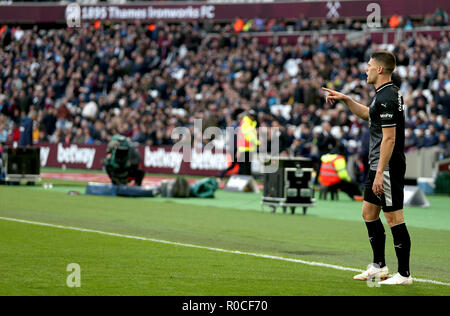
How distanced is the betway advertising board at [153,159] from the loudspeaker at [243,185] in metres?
6.38

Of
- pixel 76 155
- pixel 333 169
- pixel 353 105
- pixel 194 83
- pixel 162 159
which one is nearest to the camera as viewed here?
pixel 353 105

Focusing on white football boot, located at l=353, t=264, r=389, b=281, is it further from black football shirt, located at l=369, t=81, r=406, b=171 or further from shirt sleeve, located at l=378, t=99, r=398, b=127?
shirt sleeve, located at l=378, t=99, r=398, b=127

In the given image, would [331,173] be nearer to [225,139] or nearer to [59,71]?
[225,139]

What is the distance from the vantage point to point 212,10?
43906 millimetres

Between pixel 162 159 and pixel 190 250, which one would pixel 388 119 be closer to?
pixel 190 250

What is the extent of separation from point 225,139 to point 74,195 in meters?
11.1

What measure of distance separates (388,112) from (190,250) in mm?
3927

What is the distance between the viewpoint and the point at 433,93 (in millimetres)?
29562

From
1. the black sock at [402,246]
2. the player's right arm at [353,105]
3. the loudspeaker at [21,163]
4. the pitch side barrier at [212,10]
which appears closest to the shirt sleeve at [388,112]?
the player's right arm at [353,105]

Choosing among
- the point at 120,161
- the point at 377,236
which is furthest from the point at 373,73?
the point at 120,161

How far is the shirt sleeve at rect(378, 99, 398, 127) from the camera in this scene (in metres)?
8.27

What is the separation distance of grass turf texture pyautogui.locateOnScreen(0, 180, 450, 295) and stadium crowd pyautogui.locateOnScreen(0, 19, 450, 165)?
9443 millimetres

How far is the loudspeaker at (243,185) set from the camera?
83.1 feet
